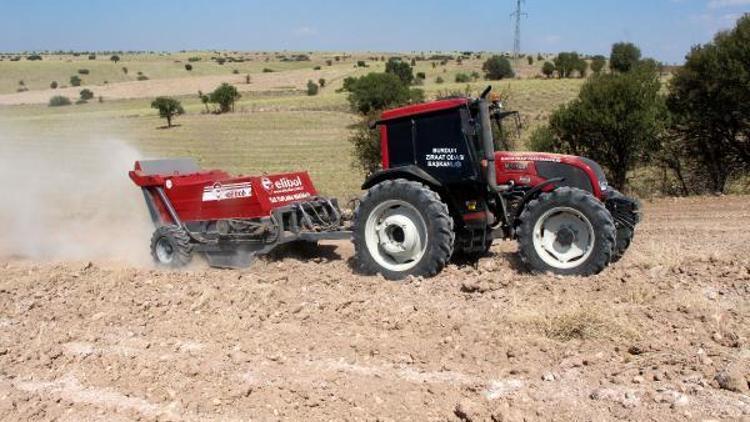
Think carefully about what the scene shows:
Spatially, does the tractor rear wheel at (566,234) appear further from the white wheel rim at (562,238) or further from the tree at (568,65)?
the tree at (568,65)

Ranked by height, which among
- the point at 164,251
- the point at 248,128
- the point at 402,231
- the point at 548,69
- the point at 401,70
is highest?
the point at 401,70

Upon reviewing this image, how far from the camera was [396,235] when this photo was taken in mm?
7902

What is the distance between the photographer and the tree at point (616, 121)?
17094 millimetres

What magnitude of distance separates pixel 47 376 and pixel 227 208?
4.03 meters

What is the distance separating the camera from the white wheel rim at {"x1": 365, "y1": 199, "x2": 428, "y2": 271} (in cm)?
763

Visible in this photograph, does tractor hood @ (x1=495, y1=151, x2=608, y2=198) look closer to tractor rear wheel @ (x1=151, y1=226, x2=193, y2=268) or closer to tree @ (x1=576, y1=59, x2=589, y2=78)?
tractor rear wheel @ (x1=151, y1=226, x2=193, y2=268)

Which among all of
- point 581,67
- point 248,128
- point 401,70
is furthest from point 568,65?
point 248,128

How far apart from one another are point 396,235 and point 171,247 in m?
3.34

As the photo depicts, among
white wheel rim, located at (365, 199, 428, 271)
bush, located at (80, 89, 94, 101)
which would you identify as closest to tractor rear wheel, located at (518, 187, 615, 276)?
white wheel rim, located at (365, 199, 428, 271)

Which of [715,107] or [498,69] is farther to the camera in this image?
[498,69]

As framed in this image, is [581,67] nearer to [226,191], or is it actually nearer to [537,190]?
[226,191]

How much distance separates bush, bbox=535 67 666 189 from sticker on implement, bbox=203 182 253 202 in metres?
11.1

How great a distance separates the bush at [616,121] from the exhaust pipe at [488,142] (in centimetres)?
1066

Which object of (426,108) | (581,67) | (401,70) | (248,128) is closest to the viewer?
(426,108)
